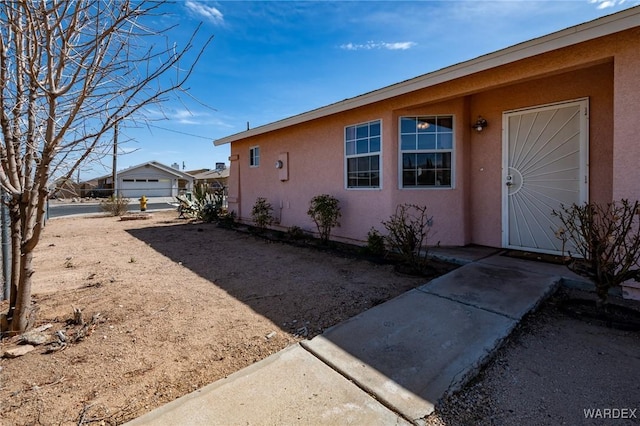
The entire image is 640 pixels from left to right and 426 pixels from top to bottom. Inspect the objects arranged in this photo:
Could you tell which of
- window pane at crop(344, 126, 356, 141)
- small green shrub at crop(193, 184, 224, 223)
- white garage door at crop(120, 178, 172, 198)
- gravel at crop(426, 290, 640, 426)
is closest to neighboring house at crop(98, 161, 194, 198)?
white garage door at crop(120, 178, 172, 198)

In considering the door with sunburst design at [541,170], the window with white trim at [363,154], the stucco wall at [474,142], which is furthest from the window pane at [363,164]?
the door with sunburst design at [541,170]

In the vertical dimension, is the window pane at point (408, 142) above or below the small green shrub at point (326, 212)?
above

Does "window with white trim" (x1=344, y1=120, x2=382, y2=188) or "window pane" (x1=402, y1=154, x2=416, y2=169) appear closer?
"window pane" (x1=402, y1=154, x2=416, y2=169)

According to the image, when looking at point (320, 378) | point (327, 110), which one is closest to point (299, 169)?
point (327, 110)

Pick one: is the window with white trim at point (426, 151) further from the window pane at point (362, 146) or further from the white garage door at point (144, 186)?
the white garage door at point (144, 186)

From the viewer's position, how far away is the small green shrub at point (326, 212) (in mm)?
6754

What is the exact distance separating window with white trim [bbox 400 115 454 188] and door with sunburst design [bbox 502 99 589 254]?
3.02 feet

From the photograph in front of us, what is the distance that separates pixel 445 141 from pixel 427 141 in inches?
12.2

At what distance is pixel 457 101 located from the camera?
18.5 ft

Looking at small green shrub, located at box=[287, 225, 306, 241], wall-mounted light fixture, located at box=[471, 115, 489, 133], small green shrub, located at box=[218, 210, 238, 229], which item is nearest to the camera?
wall-mounted light fixture, located at box=[471, 115, 489, 133]

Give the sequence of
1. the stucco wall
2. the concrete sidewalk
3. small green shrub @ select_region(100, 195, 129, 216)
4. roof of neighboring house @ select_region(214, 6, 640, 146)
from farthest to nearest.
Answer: small green shrub @ select_region(100, 195, 129, 216) < the stucco wall < roof of neighboring house @ select_region(214, 6, 640, 146) < the concrete sidewalk

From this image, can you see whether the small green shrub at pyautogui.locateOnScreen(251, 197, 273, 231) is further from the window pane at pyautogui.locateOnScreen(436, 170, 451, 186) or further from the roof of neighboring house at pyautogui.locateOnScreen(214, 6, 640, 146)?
the window pane at pyautogui.locateOnScreen(436, 170, 451, 186)

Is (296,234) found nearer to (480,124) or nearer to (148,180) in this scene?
(480,124)

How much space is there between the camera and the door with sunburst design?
4.71 m
